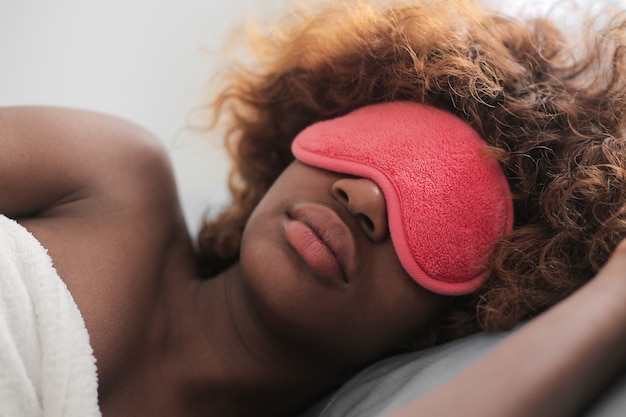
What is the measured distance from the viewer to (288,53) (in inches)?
41.1

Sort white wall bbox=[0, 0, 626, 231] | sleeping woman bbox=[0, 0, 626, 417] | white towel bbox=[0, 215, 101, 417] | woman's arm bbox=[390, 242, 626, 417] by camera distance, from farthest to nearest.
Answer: white wall bbox=[0, 0, 626, 231] → sleeping woman bbox=[0, 0, 626, 417] → white towel bbox=[0, 215, 101, 417] → woman's arm bbox=[390, 242, 626, 417]

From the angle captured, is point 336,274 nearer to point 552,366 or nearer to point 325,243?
point 325,243

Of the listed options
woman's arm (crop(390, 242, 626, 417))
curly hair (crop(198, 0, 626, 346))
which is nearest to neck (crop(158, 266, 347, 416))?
curly hair (crop(198, 0, 626, 346))

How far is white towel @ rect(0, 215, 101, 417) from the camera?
25.4 inches

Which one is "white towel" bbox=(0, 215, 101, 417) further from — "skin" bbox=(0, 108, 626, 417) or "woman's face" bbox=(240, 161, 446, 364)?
"woman's face" bbox=(240, 161, 446, 364)

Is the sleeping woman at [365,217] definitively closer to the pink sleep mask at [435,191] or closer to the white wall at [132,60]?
the pink sleep mask at [435,191]

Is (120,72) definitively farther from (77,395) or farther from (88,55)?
(77,395)

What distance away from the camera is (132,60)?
1.28 meters

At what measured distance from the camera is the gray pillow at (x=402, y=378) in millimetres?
683

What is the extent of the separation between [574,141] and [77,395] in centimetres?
63

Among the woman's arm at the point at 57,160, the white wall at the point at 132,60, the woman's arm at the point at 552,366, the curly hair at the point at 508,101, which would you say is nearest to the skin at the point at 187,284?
the woman's arm at the point at 57,160

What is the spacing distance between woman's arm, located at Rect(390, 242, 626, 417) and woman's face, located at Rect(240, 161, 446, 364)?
0.75ft

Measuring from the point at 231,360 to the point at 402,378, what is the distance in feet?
0.75

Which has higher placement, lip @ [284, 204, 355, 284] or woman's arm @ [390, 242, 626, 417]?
woman's arm @ [390, 242, 626, 417]
